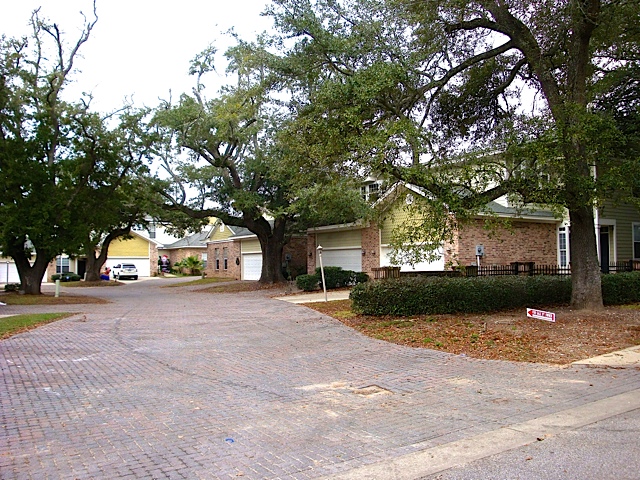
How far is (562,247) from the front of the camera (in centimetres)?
2336

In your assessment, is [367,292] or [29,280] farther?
[29,280]

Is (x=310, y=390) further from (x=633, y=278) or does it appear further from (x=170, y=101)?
(x=170, y=101)

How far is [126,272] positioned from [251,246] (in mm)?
18888

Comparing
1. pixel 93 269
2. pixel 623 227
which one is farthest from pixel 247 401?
pixel 93 269

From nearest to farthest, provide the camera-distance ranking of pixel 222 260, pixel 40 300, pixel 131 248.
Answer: pixel 40 300 → pixel 222 260 → pixel 131 248

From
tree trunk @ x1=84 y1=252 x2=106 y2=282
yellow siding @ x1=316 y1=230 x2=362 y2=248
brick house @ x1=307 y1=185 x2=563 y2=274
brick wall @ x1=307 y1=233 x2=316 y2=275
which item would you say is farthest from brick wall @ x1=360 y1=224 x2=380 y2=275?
tree trunk @ x1=84 y1=252 x2=106 y2=282

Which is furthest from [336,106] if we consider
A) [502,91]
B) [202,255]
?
[202,255]

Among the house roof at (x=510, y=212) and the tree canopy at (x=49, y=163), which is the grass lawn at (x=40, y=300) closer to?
the tree canopy at (x=49, y=163)

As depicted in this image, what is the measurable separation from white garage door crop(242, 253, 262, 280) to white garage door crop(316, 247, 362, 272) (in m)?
7.11

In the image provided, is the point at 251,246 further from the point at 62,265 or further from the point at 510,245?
the point at 62,265

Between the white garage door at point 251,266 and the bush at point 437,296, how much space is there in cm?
2167

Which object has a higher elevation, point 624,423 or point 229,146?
point 229,146

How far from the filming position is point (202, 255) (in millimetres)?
55938

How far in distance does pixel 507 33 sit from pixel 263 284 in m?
19.7
